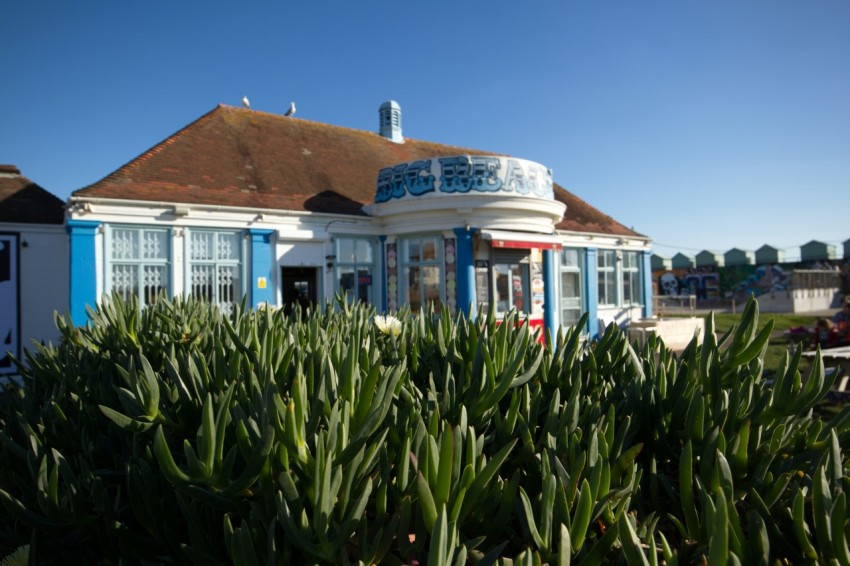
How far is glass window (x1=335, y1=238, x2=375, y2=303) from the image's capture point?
12930 millimetres

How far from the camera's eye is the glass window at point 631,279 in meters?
17.6

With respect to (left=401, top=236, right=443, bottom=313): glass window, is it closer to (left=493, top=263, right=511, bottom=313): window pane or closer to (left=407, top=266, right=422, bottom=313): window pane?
(left=407, top=266, right=422, bottom=313): window pane

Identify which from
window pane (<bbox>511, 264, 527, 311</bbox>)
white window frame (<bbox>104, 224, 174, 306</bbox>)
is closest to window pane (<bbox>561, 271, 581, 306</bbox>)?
window pane (<bbox>511, 264, 527, 311</bbox>)

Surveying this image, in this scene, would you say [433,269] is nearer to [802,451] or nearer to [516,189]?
[516,189]

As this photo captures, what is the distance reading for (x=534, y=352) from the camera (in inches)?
84.2

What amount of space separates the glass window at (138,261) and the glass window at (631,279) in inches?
529

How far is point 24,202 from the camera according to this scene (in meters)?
11.5

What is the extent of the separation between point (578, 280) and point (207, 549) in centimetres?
1553

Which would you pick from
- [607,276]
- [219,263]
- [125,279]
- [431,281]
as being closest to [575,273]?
[607,276]

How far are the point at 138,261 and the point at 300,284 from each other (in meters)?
3.57

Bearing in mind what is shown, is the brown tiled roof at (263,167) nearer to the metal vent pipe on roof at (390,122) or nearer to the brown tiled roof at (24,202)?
the metal vent pipe on roof at (390,122)

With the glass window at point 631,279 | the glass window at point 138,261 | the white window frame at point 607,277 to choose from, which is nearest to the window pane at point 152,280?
the glass window at point 138,261

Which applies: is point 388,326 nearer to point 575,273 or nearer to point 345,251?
point 345,251

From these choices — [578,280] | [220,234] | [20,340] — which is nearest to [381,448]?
[220,234]
